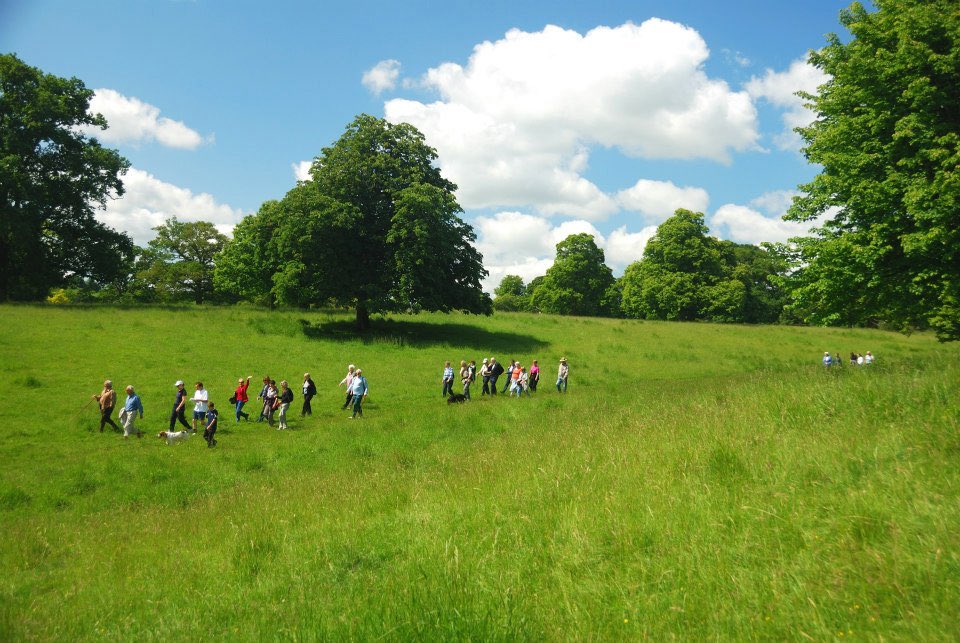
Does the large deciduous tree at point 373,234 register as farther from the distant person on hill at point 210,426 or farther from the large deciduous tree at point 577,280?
the large deciduous tree at point 577,280

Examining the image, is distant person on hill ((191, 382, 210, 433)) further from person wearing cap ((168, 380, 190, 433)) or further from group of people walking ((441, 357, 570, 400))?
group of people walking ((441, 357, 570, 400))

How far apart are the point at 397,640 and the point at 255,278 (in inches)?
1973

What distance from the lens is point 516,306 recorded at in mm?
110625

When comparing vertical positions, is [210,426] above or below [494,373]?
below

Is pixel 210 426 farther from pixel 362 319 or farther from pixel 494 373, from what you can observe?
pixel 362 319

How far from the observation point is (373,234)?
34.9 m

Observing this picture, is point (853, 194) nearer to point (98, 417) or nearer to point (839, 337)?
point (98, 417)

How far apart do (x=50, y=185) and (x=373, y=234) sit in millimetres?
21055

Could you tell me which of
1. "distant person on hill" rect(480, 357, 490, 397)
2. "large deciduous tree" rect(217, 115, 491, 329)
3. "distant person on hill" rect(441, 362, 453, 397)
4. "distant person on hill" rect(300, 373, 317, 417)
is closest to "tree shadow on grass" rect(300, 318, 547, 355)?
"large deciduous tree" rect(217, 115, 491, 329)

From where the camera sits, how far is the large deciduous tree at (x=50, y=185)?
32.2 metres

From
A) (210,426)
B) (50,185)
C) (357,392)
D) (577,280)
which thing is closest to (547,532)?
(210,426)

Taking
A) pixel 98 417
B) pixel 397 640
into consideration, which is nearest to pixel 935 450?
pixel 397 640

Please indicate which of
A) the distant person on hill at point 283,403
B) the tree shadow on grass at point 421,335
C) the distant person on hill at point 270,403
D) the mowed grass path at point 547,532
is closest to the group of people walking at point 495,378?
the distant person on hill at point 283,403

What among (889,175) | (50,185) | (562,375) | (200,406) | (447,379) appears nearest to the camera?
(889,175)
